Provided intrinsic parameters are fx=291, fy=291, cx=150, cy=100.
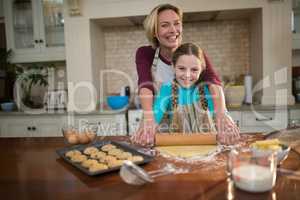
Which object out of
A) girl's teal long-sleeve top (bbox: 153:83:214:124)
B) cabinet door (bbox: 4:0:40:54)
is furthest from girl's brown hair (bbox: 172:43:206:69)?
cabinet door (bbox: 4:0:40:54)

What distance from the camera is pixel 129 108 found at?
2.54 m

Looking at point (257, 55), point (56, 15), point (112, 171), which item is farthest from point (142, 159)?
point (56, 15)

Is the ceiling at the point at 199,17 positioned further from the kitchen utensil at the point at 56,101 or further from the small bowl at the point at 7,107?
the small bowl at the point at 7,107

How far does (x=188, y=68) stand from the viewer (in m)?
1.31

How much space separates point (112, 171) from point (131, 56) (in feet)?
6.92

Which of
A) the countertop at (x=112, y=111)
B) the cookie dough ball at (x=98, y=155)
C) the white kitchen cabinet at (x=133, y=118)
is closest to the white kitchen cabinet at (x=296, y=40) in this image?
the countertop at (x=112, y=111)

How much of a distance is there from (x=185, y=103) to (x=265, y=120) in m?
1.20

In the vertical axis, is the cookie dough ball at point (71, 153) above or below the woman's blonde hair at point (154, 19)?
below

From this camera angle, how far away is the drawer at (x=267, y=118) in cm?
234

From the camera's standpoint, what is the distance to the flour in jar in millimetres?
707

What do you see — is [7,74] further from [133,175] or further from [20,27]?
[133,175]

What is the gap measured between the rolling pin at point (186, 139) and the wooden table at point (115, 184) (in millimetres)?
146

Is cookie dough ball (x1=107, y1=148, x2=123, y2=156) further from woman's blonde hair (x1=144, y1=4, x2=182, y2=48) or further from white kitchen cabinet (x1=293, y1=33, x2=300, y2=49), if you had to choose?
white kitchen cabinet (x1=293, y1=33, x2=300, y2=49)

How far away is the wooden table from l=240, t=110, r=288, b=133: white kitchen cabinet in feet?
4.51
